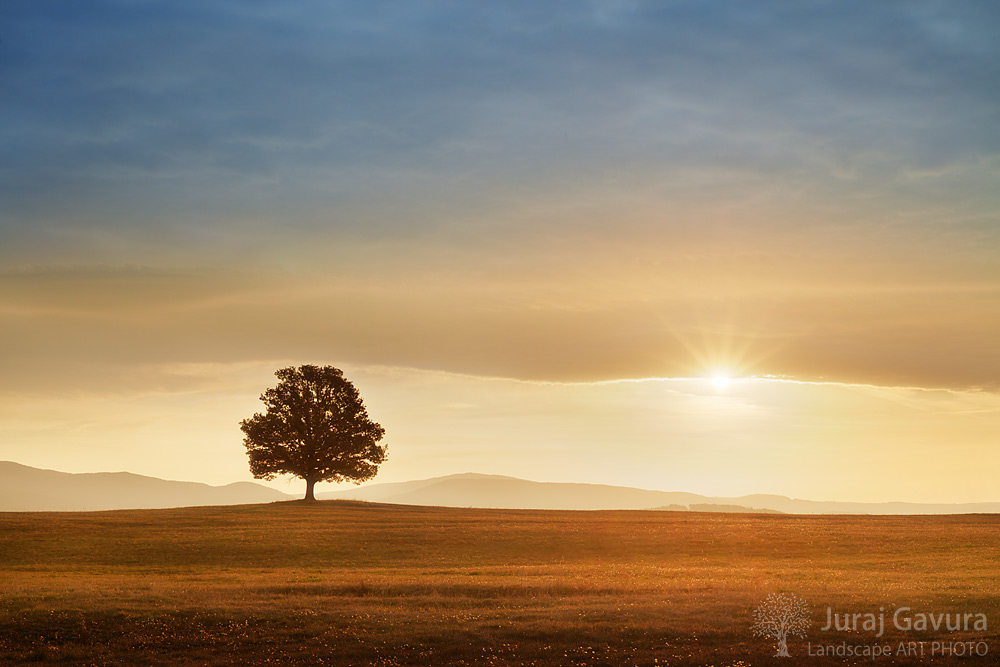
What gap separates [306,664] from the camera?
79.5ft

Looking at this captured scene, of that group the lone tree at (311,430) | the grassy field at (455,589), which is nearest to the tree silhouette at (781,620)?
the grassy field at (455,589)

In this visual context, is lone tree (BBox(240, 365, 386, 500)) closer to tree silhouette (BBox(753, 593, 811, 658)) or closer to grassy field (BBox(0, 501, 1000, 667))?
grassy field (BBox(0, 501, 1000, 667))

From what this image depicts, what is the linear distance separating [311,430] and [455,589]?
Answer: 189 ft

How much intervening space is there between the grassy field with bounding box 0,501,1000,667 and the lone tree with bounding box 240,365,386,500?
23.3 meters

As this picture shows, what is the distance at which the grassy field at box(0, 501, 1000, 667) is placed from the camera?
2498cm

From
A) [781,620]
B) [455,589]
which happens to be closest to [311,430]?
[455,589]

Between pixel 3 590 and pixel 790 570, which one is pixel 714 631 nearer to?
pixel 790 570

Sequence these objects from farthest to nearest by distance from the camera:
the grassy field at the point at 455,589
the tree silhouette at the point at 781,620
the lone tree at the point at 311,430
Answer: the lone tree at the point at 311,430
the tree silhouette at the point at 781,620
the grassy field at the point at 455,589

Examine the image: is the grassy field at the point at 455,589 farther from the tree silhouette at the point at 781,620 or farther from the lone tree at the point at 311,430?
the lone tree at the point at 311,430

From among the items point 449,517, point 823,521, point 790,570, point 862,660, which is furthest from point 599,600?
point 823,521

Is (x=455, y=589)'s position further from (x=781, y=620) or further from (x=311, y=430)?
(x=311, y=430)

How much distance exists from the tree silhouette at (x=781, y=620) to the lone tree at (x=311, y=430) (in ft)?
214

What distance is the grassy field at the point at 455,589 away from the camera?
24984 millimetres

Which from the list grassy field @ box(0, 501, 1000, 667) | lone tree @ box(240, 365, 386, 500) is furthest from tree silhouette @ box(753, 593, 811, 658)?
lone tree @ box(240, 365, 386, 500)
